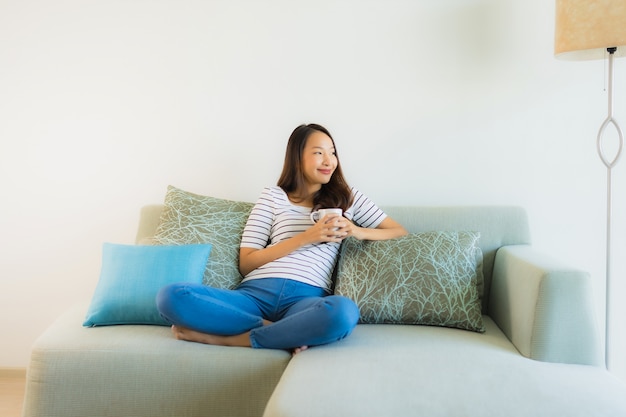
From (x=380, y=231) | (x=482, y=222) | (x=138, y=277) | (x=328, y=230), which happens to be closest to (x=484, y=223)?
(x=482, y=222)

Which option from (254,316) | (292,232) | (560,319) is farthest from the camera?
(292,232)

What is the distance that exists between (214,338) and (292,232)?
57cm

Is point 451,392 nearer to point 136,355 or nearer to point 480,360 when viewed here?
point 480,360

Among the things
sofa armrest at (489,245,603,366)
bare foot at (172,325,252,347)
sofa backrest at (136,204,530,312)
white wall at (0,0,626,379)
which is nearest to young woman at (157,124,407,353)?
bare foot at (172,325,252,347)

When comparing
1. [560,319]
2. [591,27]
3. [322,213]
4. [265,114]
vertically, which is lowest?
[560,319]

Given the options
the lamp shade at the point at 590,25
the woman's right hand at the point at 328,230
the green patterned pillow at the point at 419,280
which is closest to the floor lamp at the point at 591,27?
the lamp shade at the point at 590,25

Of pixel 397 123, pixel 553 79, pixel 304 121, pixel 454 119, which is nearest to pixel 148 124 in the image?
pixel 304 121

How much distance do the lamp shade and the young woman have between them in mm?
917

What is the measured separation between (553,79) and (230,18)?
1401mm

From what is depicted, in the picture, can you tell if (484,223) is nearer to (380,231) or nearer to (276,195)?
(380,231)

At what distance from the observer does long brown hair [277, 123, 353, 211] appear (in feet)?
8.62

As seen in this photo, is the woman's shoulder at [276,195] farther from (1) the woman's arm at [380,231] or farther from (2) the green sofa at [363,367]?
(2) the green sofa at [363,367]

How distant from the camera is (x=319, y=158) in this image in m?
2.59

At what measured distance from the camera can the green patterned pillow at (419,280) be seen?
7.56 feet
